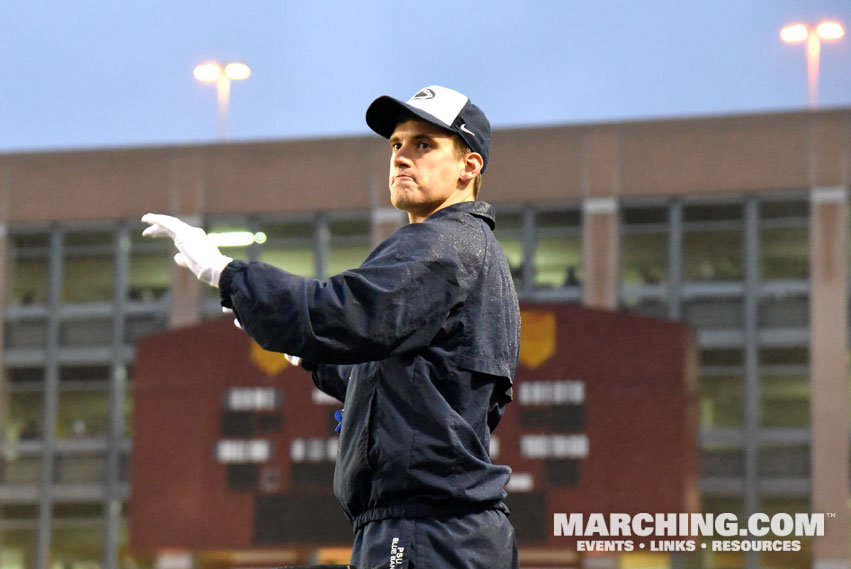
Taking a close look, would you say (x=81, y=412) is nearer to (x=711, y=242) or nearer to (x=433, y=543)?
(x=711, y=242)

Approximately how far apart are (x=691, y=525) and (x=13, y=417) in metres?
25.5

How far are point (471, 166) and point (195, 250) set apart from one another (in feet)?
2.94

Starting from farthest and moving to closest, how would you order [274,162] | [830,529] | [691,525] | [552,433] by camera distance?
[274,162], [830,529], [552,433], [691,525]

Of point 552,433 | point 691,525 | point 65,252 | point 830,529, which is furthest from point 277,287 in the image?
point 65,252

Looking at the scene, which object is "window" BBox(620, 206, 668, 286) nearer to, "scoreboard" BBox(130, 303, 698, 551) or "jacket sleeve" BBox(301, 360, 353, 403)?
"scoreboard" BBox(130, 303, 698, 551)

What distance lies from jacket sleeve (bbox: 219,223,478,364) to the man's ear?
425mm

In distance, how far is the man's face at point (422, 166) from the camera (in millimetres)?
4059

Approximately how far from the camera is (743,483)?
38.0 m

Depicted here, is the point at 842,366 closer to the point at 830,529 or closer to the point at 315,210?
the point at 830,529

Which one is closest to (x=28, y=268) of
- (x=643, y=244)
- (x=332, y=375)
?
(x=643, y=244)

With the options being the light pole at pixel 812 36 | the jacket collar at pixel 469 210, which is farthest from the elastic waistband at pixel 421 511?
the light pole at pixel 812 36

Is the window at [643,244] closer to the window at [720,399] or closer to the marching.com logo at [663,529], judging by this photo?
the window at [720,399]

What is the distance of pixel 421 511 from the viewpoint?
376 centimetres

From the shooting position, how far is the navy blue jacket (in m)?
3.60
